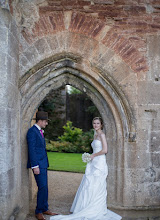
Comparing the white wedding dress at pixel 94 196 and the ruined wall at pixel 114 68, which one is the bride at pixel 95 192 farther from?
the ruined wall at pixel 114 68

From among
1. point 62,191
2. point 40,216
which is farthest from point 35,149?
point 62,191

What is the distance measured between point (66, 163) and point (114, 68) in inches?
216

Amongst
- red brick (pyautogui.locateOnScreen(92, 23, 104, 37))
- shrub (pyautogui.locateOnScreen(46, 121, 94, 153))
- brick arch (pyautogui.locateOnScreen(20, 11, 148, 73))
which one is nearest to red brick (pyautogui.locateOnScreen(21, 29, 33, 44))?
brick arch (pyautogui.locateOnScreen(20, 11, 148, 73))

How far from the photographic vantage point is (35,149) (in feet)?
13.8

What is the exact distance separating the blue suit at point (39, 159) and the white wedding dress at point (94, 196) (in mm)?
391

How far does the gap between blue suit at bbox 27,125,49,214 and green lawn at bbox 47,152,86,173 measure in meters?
3.89

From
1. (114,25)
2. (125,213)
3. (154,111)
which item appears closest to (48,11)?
(114,25)

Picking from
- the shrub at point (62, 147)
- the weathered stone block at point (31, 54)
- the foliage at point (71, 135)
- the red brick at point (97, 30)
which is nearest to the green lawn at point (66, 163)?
the shrub at point (62, 147)

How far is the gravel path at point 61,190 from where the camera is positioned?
4.91m

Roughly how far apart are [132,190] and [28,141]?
6.75 ft

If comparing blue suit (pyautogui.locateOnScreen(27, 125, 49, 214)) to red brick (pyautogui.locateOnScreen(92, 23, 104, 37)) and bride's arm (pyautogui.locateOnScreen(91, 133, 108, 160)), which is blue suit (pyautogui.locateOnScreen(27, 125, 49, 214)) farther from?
red brick (pyautogui.locateOnScreen(92, 23, 104, 37))

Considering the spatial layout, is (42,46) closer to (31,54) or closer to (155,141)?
(31,54)

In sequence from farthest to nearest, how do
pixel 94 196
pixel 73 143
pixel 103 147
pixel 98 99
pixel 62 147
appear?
1. pixel 73 143
2. pixel 62 147
3. pixel 98 99
4. pixel 103 147
5. pixel 94 196

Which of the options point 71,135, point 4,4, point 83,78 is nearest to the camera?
point 4,4
